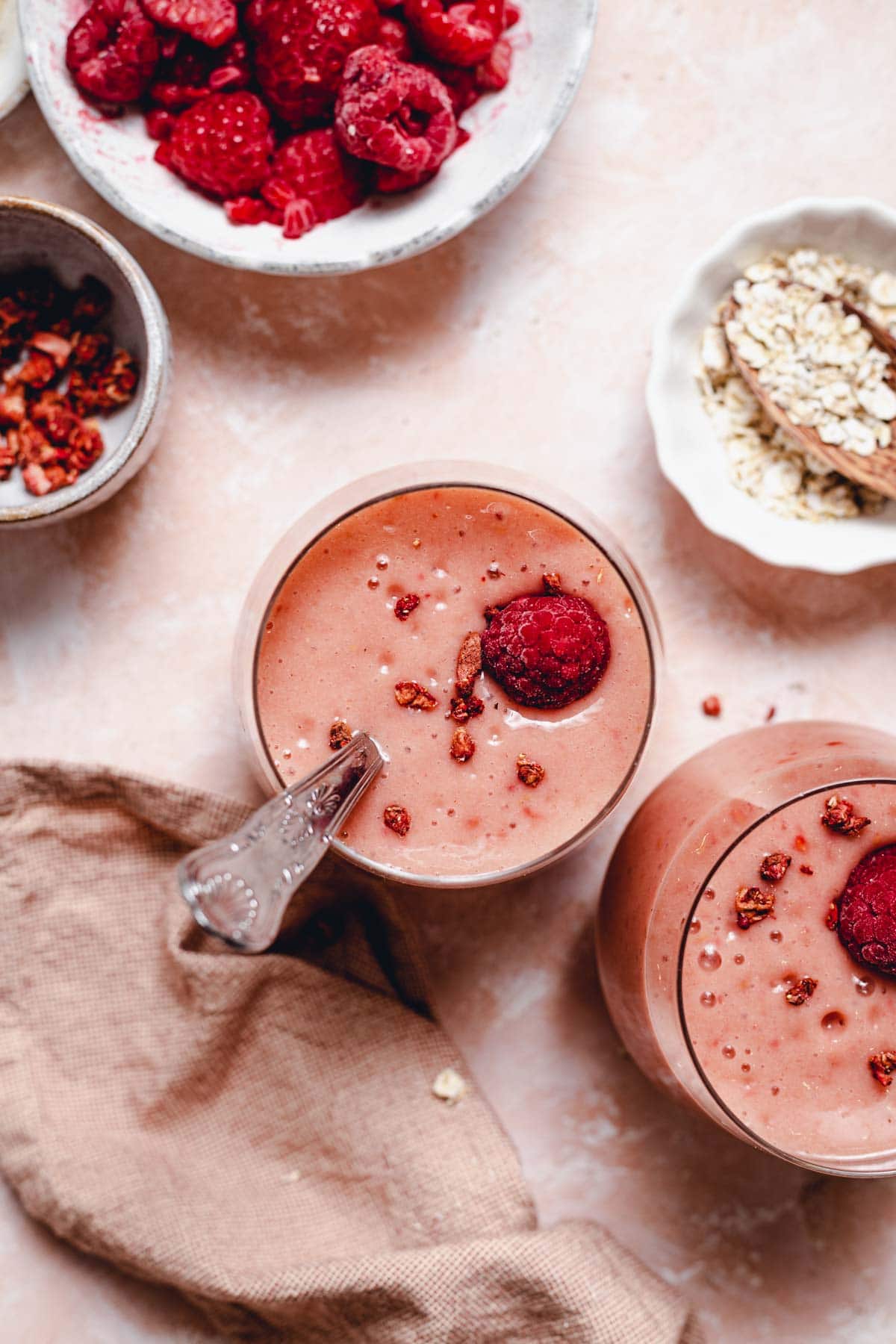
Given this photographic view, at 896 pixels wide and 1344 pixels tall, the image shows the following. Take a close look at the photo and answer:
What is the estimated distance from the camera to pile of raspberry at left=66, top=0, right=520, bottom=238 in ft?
4.15

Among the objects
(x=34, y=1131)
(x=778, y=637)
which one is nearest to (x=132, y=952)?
(x=34, y=1131)

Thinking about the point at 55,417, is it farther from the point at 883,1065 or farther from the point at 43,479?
the point at 883,1065

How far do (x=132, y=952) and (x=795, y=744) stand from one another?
801 mm

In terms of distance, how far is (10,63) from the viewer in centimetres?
133

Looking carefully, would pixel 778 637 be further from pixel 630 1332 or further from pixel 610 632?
pixel 630 1332

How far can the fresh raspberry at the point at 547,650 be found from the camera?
1.09 metres

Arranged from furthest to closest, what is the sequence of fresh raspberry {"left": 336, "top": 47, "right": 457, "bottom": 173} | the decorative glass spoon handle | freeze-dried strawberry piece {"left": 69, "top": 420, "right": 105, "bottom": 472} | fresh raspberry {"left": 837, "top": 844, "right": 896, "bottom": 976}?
freeze-dried strawberry piece {"left": 69, "top": 420, "right": 105, "bottom": 472} → fresh raspberry {"left": 336, "top": 47, "right": 457, "bottom": 173} → fresh raspberry {"left": 837, "top": 844, "right": 896, "bottom": 976} → the decorative glass spoon handle

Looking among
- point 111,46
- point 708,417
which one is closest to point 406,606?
point 708,417

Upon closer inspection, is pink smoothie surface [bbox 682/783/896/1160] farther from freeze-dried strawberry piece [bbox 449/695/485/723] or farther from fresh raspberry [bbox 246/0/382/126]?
fresh raspberry [bbox 246/0/382/126]

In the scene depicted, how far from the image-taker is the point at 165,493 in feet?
4.66

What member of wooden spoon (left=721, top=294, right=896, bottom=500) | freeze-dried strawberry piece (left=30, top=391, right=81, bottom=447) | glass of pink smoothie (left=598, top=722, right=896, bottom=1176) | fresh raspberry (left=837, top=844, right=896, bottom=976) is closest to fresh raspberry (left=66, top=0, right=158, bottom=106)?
freeze-dried strawberry piece (left=30, top=391, right=81, bottom=447)

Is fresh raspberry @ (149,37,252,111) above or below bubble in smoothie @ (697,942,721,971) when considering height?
above

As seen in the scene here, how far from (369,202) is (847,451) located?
2.02 ft

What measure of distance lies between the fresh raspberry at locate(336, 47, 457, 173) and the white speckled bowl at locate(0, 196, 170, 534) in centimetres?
28
